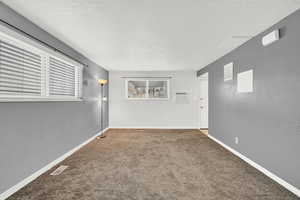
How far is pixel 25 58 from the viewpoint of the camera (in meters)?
2.20

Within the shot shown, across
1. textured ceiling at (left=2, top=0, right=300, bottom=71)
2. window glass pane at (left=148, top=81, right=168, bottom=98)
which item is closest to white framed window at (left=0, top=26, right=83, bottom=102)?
textured ceiling at (left=2, top=0, right=300, bottom=71)

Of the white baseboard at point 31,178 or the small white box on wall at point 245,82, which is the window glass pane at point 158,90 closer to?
the small white box on wall at point 245,82

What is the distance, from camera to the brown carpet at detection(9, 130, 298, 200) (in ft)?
6.43

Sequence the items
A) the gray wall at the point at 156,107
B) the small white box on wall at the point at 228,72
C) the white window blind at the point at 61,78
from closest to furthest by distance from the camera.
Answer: the white window blind at the point at 61,78 → the small white box on wall at the point at 228,72 → the gray wall at the point at 156,107

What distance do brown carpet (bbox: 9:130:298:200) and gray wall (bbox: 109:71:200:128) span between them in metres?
2.75

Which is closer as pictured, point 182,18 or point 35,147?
point 182,18

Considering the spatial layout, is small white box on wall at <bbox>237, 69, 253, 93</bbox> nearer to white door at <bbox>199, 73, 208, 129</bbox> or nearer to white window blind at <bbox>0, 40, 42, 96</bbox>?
white door at <bbox>199, 73, 208, 129</bbox>

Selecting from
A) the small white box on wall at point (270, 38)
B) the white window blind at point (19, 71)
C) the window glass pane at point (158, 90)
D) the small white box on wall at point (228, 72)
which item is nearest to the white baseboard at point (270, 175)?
the small white box on wall at point (228, 72)

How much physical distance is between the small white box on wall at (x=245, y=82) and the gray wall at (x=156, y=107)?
298 cm

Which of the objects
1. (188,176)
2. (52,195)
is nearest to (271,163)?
(188,176)

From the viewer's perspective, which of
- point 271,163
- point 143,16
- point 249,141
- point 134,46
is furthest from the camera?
point 134,46

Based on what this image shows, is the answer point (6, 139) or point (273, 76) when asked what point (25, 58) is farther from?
point (273, 76)

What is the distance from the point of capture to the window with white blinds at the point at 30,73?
190 cm

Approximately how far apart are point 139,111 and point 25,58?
4.49 metres
